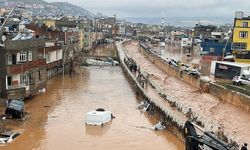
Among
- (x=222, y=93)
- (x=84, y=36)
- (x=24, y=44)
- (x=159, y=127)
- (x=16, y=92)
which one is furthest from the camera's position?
(x=84, y=36)

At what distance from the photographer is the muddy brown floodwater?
83.0 ft

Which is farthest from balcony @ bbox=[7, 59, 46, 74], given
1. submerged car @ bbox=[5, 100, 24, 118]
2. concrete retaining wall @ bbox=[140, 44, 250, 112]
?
concrete retaining wall @ bbox=[140, 44, 250, 112]

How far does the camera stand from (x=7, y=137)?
25.4 metres

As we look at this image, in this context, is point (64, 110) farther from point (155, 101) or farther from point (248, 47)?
point (248, 47)

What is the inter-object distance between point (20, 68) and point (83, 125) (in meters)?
9.17

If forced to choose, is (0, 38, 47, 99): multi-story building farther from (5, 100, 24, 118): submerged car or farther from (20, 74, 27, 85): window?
(5, 100, 24, 118): submerged car

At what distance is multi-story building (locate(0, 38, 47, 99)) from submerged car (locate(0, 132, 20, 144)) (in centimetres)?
800

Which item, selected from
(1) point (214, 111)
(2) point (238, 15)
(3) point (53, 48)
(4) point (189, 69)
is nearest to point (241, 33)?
(2) point (238, 15)

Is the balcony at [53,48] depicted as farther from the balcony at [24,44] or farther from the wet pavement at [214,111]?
the wet pavement at [214,111]

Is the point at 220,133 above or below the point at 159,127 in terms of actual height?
above

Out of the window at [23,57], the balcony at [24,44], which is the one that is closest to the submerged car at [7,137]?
the balcony at [24,44]

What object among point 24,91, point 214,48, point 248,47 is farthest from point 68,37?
point 24,91

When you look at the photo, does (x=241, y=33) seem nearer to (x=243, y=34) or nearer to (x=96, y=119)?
(x=243, y=34)

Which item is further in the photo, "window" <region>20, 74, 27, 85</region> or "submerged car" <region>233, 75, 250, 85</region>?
"submerged car" <region>233, 75, 250, 85</region>
